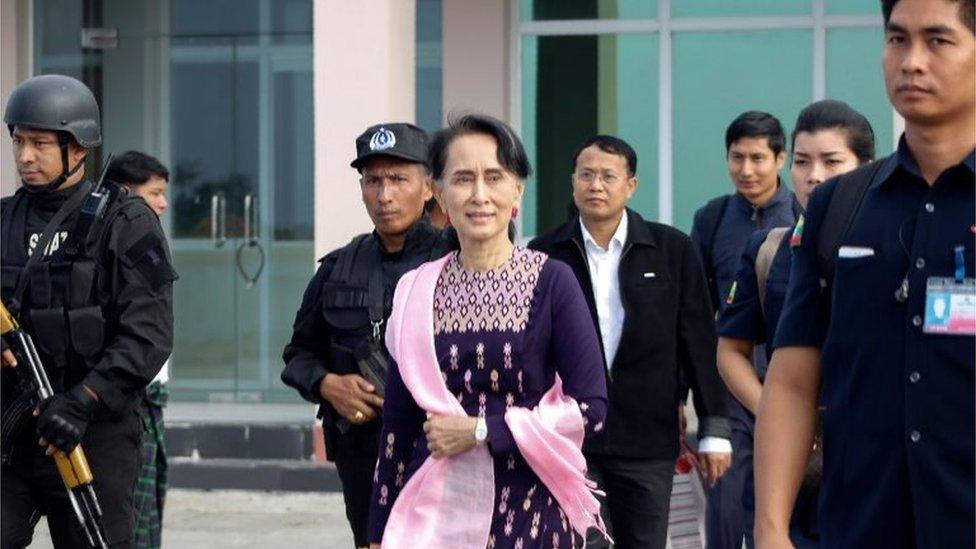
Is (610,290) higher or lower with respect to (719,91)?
lower

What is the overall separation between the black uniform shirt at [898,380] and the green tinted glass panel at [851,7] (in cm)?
889

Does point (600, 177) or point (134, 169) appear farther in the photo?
point (134, 169)

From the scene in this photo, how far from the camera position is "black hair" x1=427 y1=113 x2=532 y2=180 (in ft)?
15.8

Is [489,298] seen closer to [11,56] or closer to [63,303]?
[63,303]

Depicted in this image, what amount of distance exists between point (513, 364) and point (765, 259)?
1239 millimetres

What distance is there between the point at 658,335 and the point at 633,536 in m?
0.74

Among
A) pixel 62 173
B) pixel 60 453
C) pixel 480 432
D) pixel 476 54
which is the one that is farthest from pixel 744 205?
pixel 476 54

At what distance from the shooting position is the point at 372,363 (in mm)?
5949

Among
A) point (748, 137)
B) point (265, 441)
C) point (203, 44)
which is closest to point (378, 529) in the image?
point (748, 137)

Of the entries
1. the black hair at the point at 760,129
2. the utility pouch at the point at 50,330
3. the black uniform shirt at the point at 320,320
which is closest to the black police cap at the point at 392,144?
the black uniform shirt at the point at 320,320

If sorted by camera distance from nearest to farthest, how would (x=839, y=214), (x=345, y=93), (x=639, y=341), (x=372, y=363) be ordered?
1. (x=839, y=214)
2. (x=372, y=363)
3. (x=639, y=341)
4. (x=345, y=93)

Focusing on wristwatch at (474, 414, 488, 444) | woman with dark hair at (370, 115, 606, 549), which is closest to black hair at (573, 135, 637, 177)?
woman with dark hair at (370, 115, 606, 549)

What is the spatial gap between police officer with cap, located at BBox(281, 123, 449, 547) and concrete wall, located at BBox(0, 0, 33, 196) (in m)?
6.82

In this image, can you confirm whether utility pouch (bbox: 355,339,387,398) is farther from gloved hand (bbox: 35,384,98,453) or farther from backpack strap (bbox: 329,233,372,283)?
gloved hand (bbox: 35,384,98,453)
